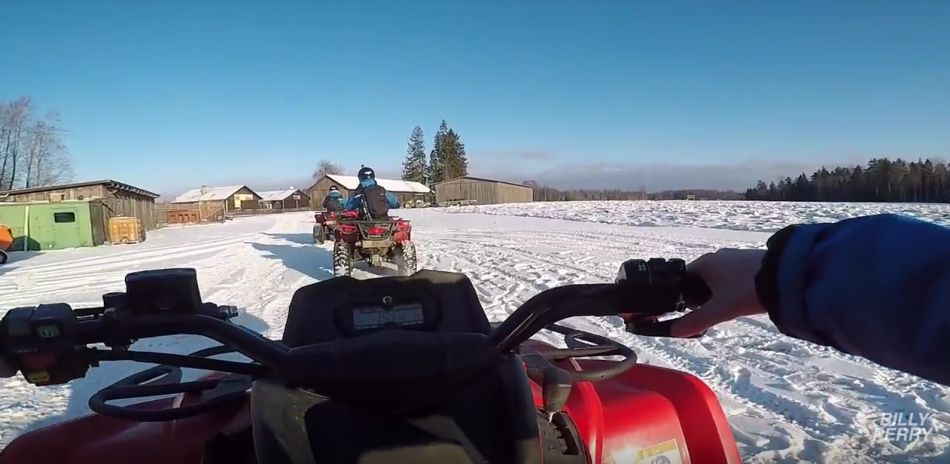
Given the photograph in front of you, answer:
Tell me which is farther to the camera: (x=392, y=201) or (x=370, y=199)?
(x=392, y=201)

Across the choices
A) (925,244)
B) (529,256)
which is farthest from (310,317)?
(529,256)

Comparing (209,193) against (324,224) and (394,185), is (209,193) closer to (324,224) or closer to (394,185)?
(394,185)

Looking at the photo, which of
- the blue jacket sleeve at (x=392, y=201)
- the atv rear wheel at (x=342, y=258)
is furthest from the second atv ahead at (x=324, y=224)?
the blue jacket sleeve at (x=392, y=201)

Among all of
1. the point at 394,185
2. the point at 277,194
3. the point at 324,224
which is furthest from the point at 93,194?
the point at 277,194

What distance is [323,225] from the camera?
14188mm

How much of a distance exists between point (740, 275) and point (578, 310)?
0.34 m

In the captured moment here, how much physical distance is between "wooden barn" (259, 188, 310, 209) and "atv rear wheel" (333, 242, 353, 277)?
72.3m

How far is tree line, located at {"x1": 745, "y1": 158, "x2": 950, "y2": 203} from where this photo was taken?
35.2m

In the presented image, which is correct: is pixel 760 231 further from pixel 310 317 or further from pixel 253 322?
pixel 310 317

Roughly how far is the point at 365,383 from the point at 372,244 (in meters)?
9.15

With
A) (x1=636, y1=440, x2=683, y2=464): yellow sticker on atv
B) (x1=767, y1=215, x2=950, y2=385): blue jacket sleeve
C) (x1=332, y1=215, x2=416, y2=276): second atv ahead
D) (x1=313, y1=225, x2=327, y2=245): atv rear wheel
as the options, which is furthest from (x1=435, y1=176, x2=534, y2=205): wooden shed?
(x1=767, y1=215, x2=950, y2=385): blue jacket sleeve

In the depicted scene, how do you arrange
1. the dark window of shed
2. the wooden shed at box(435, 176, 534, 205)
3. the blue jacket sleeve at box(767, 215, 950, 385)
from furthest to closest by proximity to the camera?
the wooden shed at box(435, 176, 534, 205) < the dark window of shed < the blue jacket sleeve at box(767, 215, 950, 385)

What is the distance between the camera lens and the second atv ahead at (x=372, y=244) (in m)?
10.1

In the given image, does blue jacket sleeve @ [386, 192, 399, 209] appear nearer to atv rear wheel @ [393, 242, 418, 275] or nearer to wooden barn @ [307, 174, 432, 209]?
atv rear wheel @ [393, 242, 418, 275]
